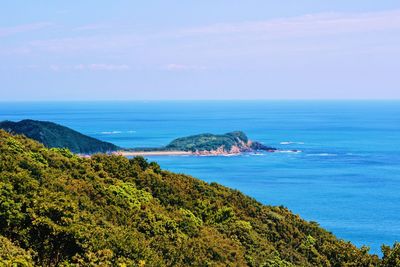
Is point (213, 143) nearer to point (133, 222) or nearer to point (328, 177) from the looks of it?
point (328, 177)

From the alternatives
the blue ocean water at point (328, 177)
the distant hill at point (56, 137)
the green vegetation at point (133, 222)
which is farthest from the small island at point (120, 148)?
the green vegetation at point (133, 222)

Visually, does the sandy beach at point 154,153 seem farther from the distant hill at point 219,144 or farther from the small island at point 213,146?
the distant hill at point 219,144

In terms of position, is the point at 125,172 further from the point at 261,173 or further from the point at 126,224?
the point at 261,173

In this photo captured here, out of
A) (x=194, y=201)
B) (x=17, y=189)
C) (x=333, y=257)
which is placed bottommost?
(x=333, y=257)

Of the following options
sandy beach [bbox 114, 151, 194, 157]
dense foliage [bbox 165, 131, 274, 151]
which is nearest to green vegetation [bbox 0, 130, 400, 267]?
sandy beach [bbox 114, 151, 194, 157]

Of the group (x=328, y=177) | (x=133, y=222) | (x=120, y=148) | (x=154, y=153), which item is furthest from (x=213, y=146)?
(x=133, y=222)

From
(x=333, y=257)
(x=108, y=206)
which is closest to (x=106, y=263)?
(x=108, y=206)
